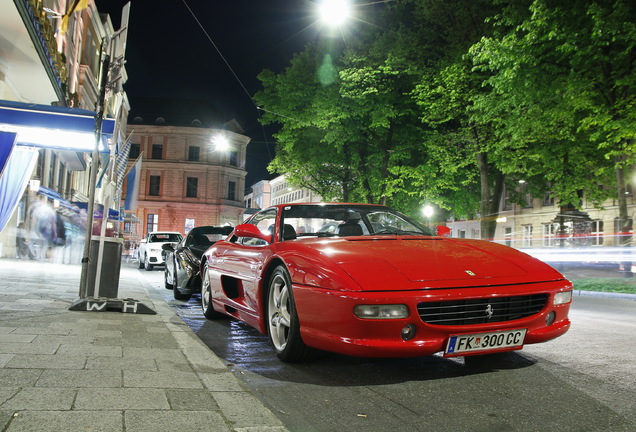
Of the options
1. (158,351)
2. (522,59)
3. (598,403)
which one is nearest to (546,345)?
(598,403)

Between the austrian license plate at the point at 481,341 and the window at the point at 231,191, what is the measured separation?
71.2 metres

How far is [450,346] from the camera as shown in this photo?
385cm

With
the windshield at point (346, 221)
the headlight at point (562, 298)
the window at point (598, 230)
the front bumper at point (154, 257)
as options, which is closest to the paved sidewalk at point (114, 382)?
the windshield at point (346, 221)

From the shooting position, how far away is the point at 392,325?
377 cm

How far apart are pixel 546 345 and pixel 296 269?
2.66m

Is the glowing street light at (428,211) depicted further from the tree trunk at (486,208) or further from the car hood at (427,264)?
the car hood at (427,264)

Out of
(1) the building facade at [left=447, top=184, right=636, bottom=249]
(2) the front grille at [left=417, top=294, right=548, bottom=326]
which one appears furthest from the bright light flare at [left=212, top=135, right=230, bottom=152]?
(2) the front grille at [left=417, top=294, right=548, bottom=326]

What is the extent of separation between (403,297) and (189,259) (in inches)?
289

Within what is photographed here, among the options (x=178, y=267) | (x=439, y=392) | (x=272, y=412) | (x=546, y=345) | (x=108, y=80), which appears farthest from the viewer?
(x=178, y=267)

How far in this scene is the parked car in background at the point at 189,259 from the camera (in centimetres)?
1031

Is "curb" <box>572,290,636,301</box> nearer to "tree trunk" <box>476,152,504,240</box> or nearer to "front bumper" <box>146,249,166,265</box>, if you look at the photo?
"tree trunk" <box>476,152,504,240</box>

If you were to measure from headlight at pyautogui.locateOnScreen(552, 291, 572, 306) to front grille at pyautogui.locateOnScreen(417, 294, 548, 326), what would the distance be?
0.25m

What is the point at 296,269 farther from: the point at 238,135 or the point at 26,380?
the point at 238,135

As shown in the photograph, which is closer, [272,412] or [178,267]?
[272,412]
